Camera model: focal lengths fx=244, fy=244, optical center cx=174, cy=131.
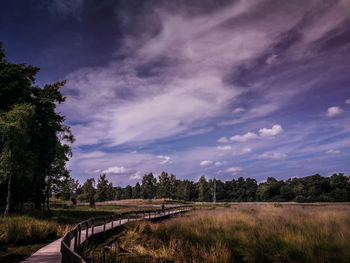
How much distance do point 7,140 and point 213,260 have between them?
716 inches

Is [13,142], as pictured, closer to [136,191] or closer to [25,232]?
[25,232]

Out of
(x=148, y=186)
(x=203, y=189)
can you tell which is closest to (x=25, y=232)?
(x=203, y=189)

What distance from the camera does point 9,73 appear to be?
73.1 feet

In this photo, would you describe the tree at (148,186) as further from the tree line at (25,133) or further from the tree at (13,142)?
the tree at (13,142)

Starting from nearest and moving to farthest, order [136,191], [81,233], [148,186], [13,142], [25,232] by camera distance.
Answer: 1. [25,232]
2. [81,233]
3. [13,142]
4. [148,186]
5. [136,191]

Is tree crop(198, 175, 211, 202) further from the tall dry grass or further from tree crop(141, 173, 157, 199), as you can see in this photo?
the tall dry grass

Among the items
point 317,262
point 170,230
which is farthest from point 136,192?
point 317,262

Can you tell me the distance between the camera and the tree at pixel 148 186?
101m

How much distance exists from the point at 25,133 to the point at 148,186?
87.4 metres

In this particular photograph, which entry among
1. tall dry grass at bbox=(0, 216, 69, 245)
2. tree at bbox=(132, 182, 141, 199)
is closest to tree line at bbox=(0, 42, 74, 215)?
tall dry grass at bbox=(0, 216, 69, 245)

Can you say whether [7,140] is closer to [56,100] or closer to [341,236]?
[56,100]

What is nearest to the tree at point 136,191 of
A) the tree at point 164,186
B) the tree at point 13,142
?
the tree at point 164,186

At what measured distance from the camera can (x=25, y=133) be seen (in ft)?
64.3

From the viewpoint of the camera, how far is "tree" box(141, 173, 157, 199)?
101 meters
